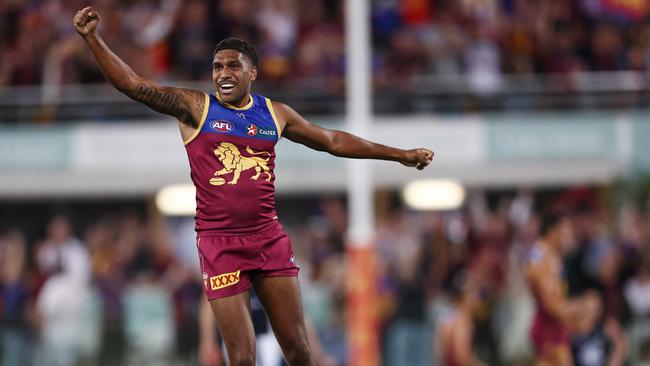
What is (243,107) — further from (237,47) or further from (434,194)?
(434,194)

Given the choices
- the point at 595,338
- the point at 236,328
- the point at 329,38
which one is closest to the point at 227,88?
the point at 236,328

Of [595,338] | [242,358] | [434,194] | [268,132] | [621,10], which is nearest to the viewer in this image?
[242,358]

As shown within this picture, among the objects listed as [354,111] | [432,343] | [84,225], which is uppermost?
[354,111]

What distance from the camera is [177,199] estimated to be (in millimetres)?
21531

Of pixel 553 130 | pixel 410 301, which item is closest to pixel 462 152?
pixel 553 130

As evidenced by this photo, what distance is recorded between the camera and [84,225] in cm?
2173

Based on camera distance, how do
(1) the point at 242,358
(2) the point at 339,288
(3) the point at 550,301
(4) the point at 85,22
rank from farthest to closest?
(2) the point at 339,288 < (3) the point at 550,301 < (1) the point at 242,358 < (4) the point at 85,22

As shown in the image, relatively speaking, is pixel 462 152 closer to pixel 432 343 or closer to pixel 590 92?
pixel 590 92

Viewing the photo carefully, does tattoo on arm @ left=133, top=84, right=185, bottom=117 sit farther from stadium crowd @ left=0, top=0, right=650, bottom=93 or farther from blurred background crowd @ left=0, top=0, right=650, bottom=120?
stadium crowd @ left=0, top=0, right=650, bottom=93

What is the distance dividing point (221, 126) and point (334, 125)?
11.5 metres

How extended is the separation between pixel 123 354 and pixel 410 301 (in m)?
3.36

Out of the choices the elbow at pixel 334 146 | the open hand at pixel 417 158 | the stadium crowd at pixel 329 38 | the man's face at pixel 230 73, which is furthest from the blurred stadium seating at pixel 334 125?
the man's face at pixel 230 73

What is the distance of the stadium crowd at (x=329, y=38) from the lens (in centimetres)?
2016

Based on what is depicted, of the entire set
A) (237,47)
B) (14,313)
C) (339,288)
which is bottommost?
(14,313)
